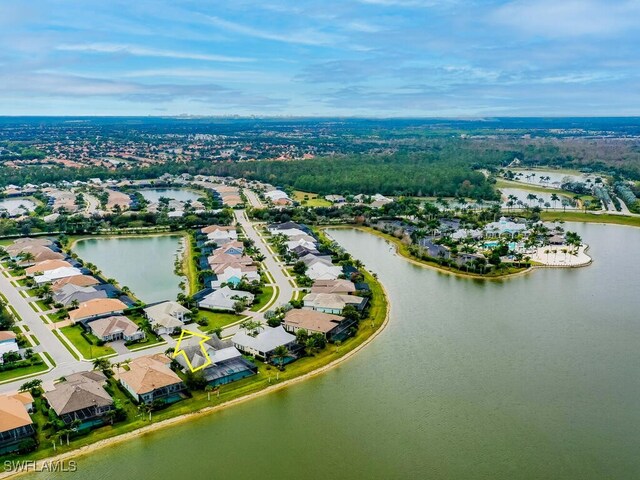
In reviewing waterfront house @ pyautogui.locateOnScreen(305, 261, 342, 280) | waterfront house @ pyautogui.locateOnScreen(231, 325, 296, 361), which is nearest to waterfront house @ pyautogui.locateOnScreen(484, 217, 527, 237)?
waterfront house @ pyautogui.locateOnScreen(305, 261, 342, 280)

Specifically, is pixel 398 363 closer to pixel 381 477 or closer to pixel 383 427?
pixel 383 427

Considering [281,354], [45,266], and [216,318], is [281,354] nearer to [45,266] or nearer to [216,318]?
[216,318]

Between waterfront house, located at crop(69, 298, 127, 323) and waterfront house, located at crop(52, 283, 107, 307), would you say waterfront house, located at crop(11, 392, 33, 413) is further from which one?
waterfront house, located at crop(52, 283, 107, 307)

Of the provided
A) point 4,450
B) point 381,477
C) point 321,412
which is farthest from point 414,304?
point 4,450

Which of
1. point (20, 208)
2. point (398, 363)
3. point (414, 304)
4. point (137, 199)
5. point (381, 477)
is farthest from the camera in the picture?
point (137, 199)

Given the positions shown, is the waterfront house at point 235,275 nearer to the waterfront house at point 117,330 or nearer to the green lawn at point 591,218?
the waterfront house at point 117,330

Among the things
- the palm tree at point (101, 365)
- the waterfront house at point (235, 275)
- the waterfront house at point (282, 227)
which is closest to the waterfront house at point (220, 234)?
the waterfront house at point (282, 227)
